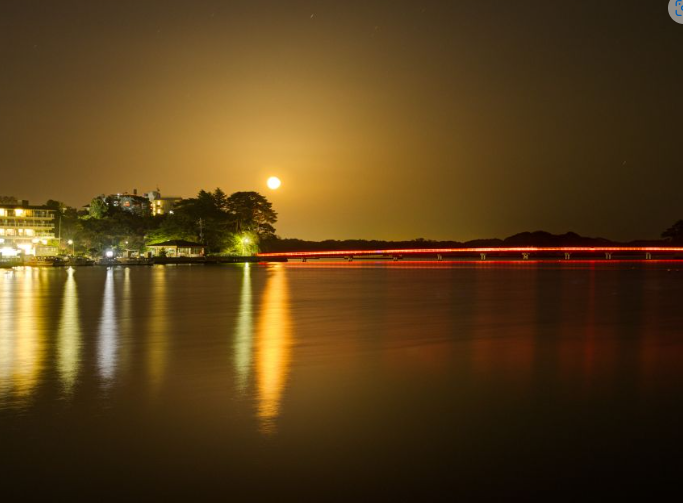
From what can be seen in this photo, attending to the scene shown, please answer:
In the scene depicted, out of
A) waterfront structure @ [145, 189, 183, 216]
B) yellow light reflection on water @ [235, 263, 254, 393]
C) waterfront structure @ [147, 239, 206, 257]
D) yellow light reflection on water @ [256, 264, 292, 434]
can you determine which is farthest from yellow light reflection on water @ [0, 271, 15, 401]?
waterfront structure @ [145, 189, 183, 216]

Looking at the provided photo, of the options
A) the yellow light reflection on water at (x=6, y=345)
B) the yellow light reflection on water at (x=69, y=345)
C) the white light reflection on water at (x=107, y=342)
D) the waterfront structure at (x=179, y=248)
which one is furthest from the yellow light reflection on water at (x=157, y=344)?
the waterfront structure at (x=179, y=248)

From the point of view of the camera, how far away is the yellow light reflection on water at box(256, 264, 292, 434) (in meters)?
5.95

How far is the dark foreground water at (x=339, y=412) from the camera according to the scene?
4.23 metres

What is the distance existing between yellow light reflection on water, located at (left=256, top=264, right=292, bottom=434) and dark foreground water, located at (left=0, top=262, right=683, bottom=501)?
42mm

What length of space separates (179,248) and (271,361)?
7148 centimetres

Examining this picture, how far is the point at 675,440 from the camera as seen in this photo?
512 centimetres

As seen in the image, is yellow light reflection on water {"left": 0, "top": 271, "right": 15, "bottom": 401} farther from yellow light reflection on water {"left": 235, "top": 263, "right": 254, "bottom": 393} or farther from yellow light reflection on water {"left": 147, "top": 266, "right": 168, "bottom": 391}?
yellow light reflection on water {"left": 235, "top": 263, "right": 254, "bottom": 393}

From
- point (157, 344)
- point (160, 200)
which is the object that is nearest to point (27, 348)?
point (157, 344)

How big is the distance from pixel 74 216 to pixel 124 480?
109 metres

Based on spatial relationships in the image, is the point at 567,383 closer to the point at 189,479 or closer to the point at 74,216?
the point at 189,479

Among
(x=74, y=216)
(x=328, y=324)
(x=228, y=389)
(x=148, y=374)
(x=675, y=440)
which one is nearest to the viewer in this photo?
(x=675, y=440)

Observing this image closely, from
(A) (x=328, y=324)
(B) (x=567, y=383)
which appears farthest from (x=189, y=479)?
(A) (x=328, y=324)

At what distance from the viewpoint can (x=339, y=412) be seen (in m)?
5.97

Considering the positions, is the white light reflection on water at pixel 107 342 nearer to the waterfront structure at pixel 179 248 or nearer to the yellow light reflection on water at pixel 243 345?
the yellow light reflection on water at pixel 243 345
